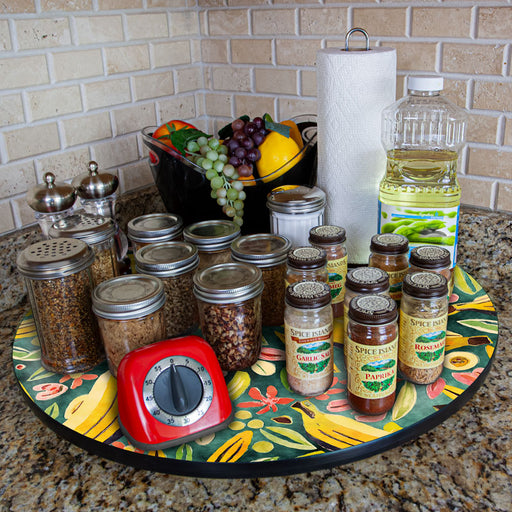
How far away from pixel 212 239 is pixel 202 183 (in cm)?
19

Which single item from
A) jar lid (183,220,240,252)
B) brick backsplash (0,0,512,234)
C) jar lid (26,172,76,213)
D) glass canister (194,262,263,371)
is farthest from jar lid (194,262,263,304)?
brick backsplash (0,0,512,234)

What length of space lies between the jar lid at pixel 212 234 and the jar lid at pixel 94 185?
21 cm

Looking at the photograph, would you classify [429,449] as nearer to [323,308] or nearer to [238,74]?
[323,308]

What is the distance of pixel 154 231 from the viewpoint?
105 cm

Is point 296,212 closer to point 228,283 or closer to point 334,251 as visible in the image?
point 334,251

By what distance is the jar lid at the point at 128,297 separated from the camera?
31.4 inches

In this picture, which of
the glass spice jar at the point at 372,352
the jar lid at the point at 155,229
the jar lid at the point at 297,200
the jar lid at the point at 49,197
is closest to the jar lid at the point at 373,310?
the glass spice jar at the point at 372,352

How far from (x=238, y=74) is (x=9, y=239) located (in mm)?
724

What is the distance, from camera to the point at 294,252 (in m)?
0.89

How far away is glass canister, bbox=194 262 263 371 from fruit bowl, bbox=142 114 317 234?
0.32 metres

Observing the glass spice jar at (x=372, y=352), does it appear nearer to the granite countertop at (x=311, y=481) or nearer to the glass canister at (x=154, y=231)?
the granite countertop at (x=311, y=481)

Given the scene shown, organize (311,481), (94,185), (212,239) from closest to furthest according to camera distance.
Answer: (311,481)
(212,239)
(94,185)

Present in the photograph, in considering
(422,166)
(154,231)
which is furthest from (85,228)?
(422,166)

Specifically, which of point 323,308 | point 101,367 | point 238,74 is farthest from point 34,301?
point 238,74
